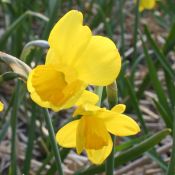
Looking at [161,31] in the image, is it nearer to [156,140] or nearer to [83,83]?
[156,140]

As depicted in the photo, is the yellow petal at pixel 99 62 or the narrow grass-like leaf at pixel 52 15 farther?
the narrow grass-like leaf at pixel 52 15

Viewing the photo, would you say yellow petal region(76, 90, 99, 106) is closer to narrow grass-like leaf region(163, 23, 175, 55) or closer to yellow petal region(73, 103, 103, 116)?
yellow petal region(73, 103, 103, 116)

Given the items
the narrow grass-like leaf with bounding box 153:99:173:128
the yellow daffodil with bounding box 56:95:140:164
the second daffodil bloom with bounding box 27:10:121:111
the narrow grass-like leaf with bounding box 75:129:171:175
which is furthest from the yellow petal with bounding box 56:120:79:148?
the narrow grass-like leaf with bounding box 153:99:173:128

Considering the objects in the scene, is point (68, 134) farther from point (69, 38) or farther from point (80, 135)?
point (69, 38)

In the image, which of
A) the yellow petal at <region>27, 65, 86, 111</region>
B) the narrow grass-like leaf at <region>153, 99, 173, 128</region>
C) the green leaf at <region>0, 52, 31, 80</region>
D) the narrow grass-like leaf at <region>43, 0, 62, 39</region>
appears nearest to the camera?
the yellow petal at <region>27, 65, 86, 111</region>

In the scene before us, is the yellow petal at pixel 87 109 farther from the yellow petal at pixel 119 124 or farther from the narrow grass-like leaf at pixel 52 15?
the narrow grass-like leaf at pixel 52 15

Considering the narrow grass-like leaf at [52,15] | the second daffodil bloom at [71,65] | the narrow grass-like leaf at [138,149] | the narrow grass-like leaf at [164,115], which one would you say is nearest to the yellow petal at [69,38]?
the second daffodil bloom at [71,65]

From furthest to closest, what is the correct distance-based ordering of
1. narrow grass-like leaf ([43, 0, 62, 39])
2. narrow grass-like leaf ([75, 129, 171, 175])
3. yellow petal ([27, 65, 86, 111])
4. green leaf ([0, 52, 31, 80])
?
narrow grass-like leaf ([43, 0, 62, 39]) → narrow grass-like leaf ([75, 129, 171, 175]) → green leaf ([0, 52, 31, 80]) → yellow petal ([27, 65, 86, 111])

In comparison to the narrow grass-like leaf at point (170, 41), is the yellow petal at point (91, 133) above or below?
above
